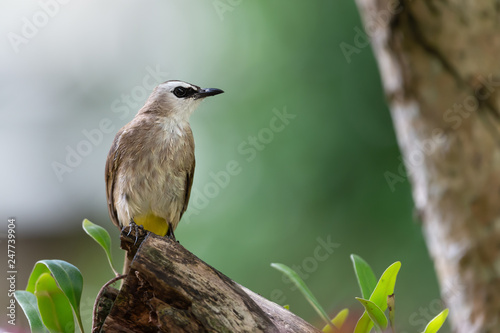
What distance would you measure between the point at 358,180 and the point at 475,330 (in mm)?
1946

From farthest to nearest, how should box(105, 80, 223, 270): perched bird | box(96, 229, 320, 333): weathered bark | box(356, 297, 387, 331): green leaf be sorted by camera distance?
box(105, 80, 223, 270): perched bird, box(356, 297, 387, 331): green leaf, box(96, 229, 320, 333): weathered bark

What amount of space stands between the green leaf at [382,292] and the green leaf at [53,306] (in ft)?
3.76

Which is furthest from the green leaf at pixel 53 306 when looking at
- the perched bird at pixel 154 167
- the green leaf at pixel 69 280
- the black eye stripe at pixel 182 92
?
the black eye stripe at pixel 182 92

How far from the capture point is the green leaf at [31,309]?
205cm

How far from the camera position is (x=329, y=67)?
4.32m

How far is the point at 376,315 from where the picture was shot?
192 cm

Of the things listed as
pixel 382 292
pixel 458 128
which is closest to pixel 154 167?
pixel 382 292

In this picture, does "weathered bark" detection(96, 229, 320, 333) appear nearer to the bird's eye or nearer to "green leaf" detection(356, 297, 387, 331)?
"green leaf" detection(356, 297, 387, 331)

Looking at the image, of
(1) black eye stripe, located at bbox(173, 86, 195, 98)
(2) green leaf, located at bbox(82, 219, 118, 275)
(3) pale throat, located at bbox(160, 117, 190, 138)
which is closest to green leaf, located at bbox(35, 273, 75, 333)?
(2) green leaf, located at bbox(82, 219, 118, 275)

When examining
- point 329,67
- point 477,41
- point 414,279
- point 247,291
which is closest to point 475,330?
point 247,291

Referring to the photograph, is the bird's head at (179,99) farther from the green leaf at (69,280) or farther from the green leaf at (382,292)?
the green leaf at (382,292)

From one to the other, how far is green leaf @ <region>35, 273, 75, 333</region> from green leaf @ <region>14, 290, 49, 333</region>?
7 centimetres

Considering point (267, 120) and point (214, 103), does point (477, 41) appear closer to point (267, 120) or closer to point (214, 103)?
point (267, 120)

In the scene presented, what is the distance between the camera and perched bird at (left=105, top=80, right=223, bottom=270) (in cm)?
305
